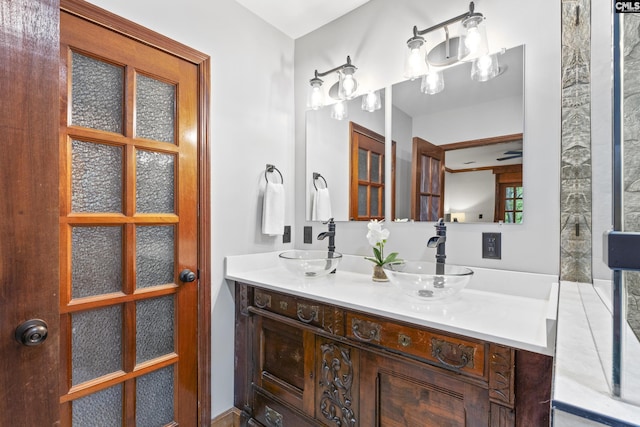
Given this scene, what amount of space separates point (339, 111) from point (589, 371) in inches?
67.1

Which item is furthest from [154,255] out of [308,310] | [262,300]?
[308,310]

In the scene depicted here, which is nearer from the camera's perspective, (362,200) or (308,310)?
(308,310)

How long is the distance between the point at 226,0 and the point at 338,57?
2.34ft

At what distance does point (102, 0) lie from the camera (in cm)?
128

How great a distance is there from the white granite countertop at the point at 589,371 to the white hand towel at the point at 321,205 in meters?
1.31

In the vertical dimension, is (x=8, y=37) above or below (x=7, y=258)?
above

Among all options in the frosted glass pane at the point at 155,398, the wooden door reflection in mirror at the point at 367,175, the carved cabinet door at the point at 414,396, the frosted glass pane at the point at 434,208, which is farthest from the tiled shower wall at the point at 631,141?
the frosted glass pane at the point at 155,398

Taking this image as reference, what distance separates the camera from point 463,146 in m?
1.50

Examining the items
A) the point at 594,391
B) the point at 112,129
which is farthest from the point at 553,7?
the point at 112,129

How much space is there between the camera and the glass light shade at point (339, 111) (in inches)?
75.8

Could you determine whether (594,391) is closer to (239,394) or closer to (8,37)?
(8,37)

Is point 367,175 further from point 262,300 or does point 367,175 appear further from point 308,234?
point 262,300

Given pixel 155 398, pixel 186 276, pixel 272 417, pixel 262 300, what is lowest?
pixel 272 417

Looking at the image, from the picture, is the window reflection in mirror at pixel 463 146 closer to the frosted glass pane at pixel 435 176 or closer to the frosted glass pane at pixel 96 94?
the frosted glass pane at pixel 435 176
